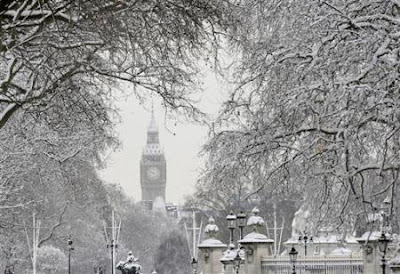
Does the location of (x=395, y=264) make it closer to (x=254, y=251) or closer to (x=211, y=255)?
(x=254, y=251)

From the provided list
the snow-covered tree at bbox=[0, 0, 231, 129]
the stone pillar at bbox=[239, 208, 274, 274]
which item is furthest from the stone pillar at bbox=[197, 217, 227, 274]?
the snow-covered tree at bbox=[0, 0, 231, 129]

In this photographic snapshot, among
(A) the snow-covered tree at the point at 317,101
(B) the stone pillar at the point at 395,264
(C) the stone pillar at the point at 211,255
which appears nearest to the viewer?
(A) the snow-covered tree at the point at 317,101

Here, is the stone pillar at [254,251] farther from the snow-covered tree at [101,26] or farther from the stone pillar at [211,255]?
the snow-covered tree at [101,26]

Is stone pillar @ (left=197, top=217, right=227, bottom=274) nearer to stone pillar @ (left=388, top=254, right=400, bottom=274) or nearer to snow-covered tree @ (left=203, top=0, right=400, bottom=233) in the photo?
snow-covered tree @ (left=203, top=0, right=400, bottom=233)

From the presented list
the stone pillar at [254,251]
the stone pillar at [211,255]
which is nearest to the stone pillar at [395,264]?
the stone pillar at [254,251]

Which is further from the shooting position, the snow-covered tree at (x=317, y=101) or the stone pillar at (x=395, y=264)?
the stone pillar at (x=395, y=264)

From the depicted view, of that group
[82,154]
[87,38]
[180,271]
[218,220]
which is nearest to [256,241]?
[82,154]

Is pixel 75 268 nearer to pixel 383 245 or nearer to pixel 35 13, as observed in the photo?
pixel 383 245

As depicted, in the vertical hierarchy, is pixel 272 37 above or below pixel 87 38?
above

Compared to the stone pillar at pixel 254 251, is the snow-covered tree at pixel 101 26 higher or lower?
higher

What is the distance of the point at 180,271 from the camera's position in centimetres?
11544

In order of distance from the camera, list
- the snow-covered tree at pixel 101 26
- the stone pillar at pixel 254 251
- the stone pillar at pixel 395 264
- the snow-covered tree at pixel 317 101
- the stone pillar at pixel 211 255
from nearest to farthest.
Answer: the snow-covered tree at pixel 101 26, the snow-covered tree at pixel 317 101, the stone pillar at pixel 395 264, the stone pillar at pixel 254 251, the stone pillar at pixel 211 255

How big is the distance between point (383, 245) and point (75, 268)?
238 feet

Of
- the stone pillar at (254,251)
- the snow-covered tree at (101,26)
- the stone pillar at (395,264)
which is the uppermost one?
the snow-covered tree at (101,26)
